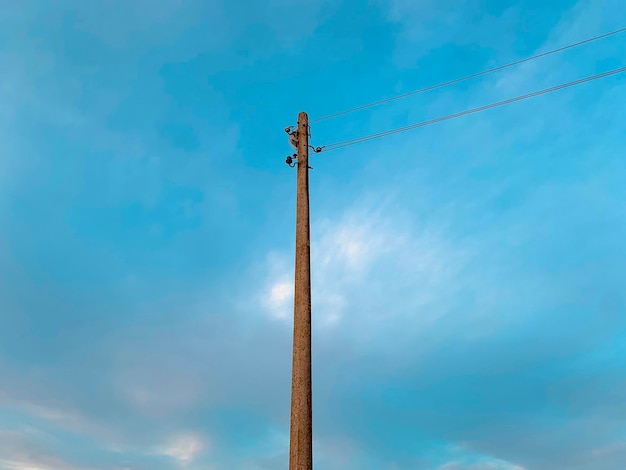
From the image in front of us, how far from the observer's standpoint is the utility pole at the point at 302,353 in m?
8.69

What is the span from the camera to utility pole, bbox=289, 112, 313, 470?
8.69 metres

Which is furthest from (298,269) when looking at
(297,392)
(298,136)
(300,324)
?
(298,136)

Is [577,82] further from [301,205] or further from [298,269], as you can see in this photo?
[298,269]

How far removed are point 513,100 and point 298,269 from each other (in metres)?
9.70

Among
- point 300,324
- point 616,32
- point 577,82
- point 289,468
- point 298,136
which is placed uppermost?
point 616,32

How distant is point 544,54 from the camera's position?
16.0 metres

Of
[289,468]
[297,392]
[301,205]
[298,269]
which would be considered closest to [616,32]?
[301,205]

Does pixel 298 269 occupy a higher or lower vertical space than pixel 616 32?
lower

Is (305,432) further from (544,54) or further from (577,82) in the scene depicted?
(544,54)

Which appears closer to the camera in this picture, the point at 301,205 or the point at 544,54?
the point at 301,205

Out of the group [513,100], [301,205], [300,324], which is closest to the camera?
[300,324]

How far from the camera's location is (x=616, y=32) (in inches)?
595

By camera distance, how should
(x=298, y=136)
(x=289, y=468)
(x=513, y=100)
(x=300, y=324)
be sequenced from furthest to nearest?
(x=513, y=100) < (x=298, y=136) < (x=300, y=324) < (x=289, y=468)

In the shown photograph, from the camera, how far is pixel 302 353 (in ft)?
30.6
